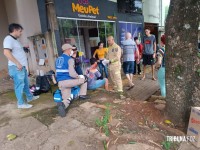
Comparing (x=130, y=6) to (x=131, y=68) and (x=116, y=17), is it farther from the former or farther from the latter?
(x=131, y=68)

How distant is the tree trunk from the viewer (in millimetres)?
2787

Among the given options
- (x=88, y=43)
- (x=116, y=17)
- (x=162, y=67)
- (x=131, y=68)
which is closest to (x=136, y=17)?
(x=116, y=17)

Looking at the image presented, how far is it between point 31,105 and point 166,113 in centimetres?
280

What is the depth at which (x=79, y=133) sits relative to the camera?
285cm

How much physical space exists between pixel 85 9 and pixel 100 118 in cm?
525

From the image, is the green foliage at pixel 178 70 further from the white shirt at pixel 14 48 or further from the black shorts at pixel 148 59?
the black shorts at pixel 148 59

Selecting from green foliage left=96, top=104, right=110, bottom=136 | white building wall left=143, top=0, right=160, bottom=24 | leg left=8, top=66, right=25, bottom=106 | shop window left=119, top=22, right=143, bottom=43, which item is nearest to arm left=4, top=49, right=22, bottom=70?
leg left=8, top=66, right=25, bottom=106

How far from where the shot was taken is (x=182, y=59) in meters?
2.92

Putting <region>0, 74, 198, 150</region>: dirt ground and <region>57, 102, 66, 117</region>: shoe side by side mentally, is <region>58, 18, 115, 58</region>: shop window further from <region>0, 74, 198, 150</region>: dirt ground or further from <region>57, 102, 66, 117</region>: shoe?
<region>57, 102, 66, 117</region>: shoe

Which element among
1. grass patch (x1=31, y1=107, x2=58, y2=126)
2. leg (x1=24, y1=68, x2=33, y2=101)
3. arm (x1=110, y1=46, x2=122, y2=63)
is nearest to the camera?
grass patch (x1=31, y1=107, x2=58, y2=126)

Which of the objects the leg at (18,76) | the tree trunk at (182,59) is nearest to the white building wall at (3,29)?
the leg at (18,76)

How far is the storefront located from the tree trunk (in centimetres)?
420

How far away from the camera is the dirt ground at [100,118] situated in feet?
8.59

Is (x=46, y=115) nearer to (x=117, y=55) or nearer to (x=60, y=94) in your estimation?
(x=60, y=94)
